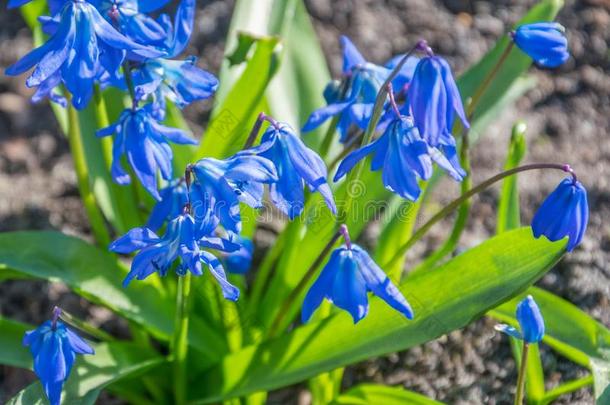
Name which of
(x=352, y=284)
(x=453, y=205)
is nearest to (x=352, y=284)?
(x=352, y=284)

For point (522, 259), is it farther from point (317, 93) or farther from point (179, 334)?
point (317, 93)

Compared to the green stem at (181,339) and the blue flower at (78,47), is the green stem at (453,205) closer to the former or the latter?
the green stem at (181,339)

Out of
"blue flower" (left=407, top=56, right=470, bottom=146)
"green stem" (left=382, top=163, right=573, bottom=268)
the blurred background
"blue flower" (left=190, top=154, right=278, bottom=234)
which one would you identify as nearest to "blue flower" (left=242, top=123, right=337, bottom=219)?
"blue flower" (left=190, top=154, right=278, bottom=234)

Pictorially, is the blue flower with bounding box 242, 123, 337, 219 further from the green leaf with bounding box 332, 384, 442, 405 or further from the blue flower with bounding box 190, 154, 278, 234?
the green leaf with bounding box 332, 384, 442, 405

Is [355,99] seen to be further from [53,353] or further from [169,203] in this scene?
[53,353]

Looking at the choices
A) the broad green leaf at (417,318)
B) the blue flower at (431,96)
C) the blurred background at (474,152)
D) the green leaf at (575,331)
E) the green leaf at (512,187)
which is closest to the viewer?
the blue flower at (431,96)

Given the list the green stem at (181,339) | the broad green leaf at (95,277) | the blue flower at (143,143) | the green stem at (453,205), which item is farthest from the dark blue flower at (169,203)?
the green stem at (453,205)
